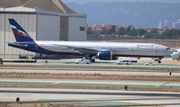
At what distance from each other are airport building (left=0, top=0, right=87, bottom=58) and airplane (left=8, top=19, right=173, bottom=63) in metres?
14.4

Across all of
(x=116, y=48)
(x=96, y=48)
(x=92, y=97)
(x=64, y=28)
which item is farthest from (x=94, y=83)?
(x=64, y=28)

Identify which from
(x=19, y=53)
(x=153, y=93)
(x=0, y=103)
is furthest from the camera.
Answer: (x=19, y=53)

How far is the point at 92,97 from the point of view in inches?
1522

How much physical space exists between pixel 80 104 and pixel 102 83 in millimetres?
15377

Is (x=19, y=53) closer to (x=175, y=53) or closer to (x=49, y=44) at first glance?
(x=49, y=44)

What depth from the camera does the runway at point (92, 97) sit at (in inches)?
1414

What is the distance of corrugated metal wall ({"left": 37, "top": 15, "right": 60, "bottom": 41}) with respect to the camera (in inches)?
4296

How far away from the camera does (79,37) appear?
12888 cm

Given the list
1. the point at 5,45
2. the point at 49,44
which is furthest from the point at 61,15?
the point at 49,44

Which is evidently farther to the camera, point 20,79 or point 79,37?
point 79,37

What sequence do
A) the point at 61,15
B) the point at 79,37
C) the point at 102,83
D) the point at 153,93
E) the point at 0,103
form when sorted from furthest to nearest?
1. the point at 79,37
2. the point at 61,15
3. the point at 102,83
4. the point at 153,93
5. the point at 0,103

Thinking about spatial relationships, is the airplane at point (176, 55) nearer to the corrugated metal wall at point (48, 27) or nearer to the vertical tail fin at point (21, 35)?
the vertical tail fin at point (21, 35)

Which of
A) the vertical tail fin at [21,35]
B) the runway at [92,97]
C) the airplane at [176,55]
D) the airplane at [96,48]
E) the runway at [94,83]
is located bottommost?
the runway at [92,97]

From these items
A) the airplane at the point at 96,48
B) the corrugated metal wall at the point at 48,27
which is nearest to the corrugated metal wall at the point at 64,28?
the corrugated metal wall at the point at 48,27
